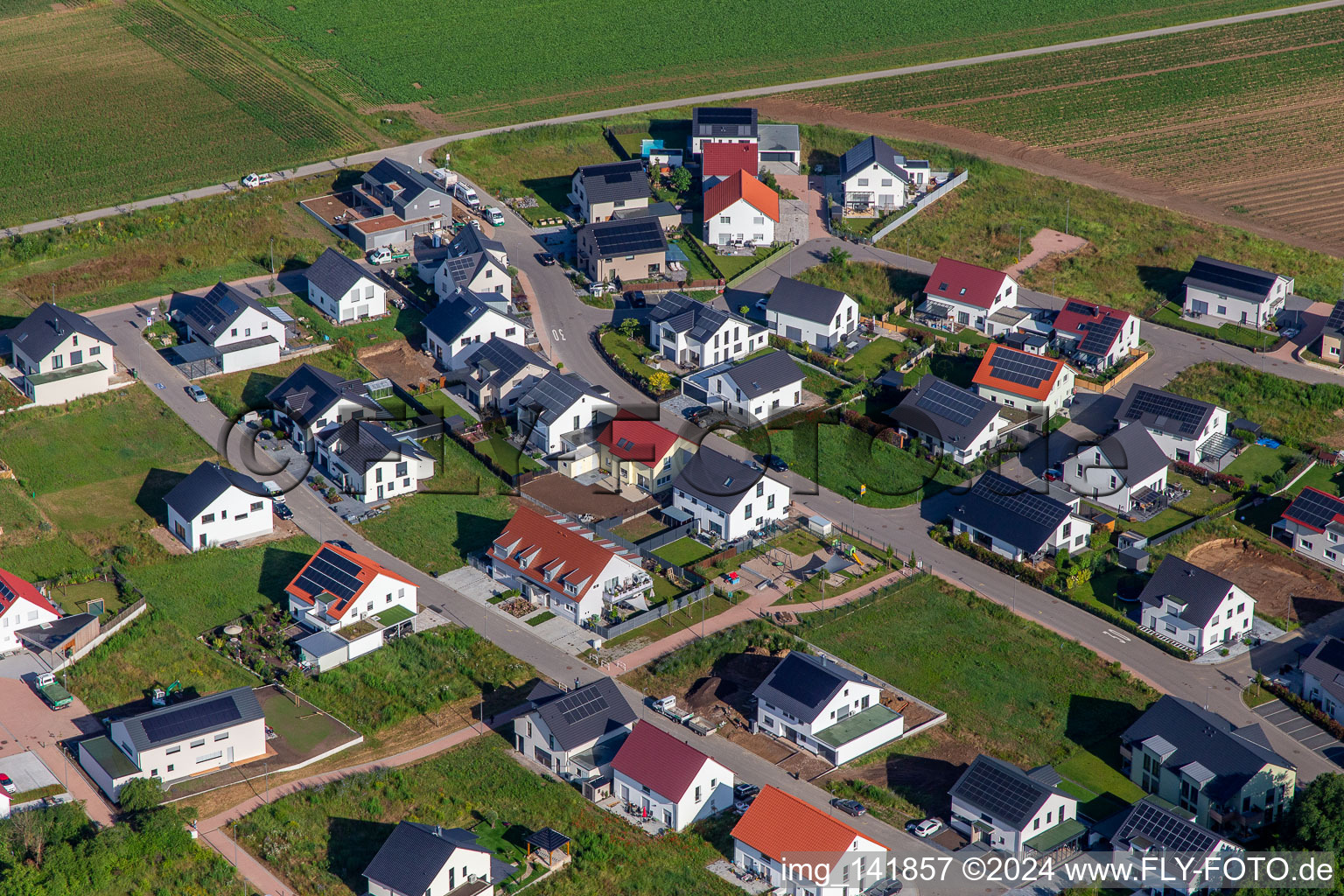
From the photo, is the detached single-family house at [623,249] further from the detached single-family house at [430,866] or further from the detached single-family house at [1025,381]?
the detached single-family house at [430,866]

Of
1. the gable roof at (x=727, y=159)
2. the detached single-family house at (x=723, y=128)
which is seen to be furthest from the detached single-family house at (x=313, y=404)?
the detached single-family house at (x=723, y=128)

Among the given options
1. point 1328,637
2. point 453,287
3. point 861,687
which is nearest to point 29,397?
point 453,287

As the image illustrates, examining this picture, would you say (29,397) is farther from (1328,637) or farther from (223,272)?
(1328,637)

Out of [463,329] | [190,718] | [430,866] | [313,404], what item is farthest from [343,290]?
[430,866]

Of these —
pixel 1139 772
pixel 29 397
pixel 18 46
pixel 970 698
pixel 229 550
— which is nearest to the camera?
pixel 1139 772

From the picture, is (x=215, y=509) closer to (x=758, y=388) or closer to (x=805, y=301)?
(x=758, y=388)
